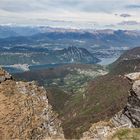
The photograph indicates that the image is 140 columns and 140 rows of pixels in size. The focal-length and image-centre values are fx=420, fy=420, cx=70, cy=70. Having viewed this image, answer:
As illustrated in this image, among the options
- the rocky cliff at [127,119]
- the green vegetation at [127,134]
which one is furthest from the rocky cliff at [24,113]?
the green vegetation at [127,134]

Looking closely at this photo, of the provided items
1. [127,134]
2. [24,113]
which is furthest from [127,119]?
[24,113]

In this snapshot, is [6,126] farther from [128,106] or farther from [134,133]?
[128,106]

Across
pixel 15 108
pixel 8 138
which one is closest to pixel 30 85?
pixel 15 108

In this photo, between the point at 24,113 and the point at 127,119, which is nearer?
the point at 24,113

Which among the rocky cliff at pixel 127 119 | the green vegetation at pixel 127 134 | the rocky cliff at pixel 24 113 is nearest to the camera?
the green vegetation at pixel 127 134

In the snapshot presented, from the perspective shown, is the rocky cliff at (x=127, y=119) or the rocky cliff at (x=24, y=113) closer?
the rocky cliff at (x=24, y=113)

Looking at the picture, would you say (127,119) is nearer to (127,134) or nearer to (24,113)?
(127,134)

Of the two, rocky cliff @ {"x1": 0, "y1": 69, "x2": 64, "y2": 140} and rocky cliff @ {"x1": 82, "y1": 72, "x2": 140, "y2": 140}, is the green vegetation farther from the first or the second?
rocky cliff @ {"x1": 0, "y1": 69, "x2": 64, "y2": 140}

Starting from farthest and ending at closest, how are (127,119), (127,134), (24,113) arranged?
(127,119) → (24,113) → (127,134)

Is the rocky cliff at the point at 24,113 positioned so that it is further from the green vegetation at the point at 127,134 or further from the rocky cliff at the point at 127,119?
the green vegetation at the point at 127,134
